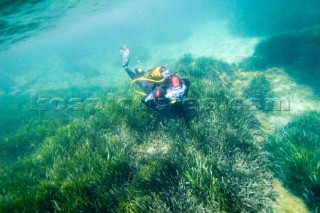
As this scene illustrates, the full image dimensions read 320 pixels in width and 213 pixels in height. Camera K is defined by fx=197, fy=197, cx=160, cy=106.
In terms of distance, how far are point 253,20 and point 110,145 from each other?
2954cm

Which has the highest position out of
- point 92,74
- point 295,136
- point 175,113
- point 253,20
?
point 253,20

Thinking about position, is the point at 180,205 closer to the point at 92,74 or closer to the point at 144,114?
the point at 144,114

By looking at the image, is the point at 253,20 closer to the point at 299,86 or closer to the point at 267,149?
the point at 299,86

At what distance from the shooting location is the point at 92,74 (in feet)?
96.8

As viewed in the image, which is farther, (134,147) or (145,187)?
(134,147)

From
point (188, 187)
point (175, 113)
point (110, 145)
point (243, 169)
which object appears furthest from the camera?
point (175, 113)

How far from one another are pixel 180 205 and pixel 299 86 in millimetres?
10760

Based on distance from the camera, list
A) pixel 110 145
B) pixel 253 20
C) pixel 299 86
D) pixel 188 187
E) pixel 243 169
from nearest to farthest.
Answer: pixel 188 187 < pixel 243 169 < pixel 110 145 < pixel 299 86 < pixel 253 20

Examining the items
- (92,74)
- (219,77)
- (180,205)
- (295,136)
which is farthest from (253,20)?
(180,205)

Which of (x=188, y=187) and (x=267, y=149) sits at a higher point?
(x=188, y=187)

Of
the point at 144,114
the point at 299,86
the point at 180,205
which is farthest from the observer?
the point at 299,86

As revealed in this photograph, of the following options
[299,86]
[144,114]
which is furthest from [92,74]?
[299,86]

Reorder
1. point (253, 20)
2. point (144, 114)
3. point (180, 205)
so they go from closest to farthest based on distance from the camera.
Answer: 1. point (180, 205)
2. point (144, 114)
3. point (253, 20)

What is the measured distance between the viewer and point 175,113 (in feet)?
23.7
